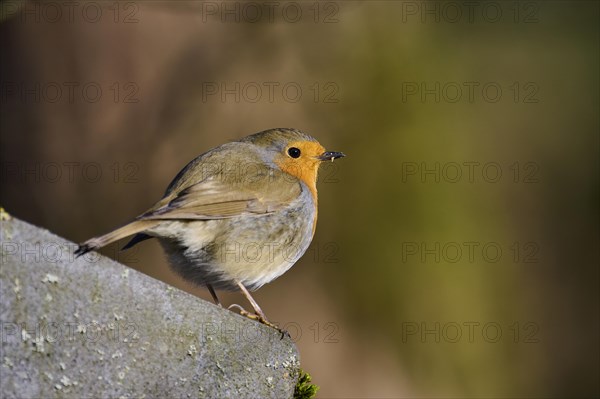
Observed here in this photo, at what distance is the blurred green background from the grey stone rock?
289 centimetres

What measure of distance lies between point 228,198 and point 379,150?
2.58 metres

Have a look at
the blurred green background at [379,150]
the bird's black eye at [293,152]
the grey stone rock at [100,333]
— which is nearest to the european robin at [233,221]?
the bird's black eye at [293,152]

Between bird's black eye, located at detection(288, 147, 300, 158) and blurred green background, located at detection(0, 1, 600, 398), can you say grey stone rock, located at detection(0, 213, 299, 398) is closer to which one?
bird's black eye, located at detection(288, 147, 300, 158)

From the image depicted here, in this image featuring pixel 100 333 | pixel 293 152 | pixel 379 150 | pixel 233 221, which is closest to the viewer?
pixel 100 333

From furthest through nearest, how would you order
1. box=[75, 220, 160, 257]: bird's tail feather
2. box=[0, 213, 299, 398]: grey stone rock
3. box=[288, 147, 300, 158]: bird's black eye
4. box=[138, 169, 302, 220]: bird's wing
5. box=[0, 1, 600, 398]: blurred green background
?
box=[0, 1, 600, 398]: blurred green background, box=[288, 147, 300, 158]: bird's black eye, box=[138, 169, 302, 220]: bird's wing, box=[75, 220, 160, 257]: bird's tail feather, box=[0, 213, 299, 398]: grey stone rock

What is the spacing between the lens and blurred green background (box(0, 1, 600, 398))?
16.8ft

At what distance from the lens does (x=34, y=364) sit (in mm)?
1783

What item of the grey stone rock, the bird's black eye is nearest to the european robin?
the bird's black eye

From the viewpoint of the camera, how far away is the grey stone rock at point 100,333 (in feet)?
5.81

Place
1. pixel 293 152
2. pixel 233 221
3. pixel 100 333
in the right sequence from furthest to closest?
pixel 293 152 < pixel 233 221 < pixel 100 333

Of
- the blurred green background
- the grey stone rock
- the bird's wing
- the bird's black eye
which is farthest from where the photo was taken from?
the blurred green background

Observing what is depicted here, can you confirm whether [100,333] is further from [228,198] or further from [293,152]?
[293,152]

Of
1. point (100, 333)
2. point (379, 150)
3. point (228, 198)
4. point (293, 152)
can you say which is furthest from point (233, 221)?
point (379, 150)

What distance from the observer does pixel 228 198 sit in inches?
135
